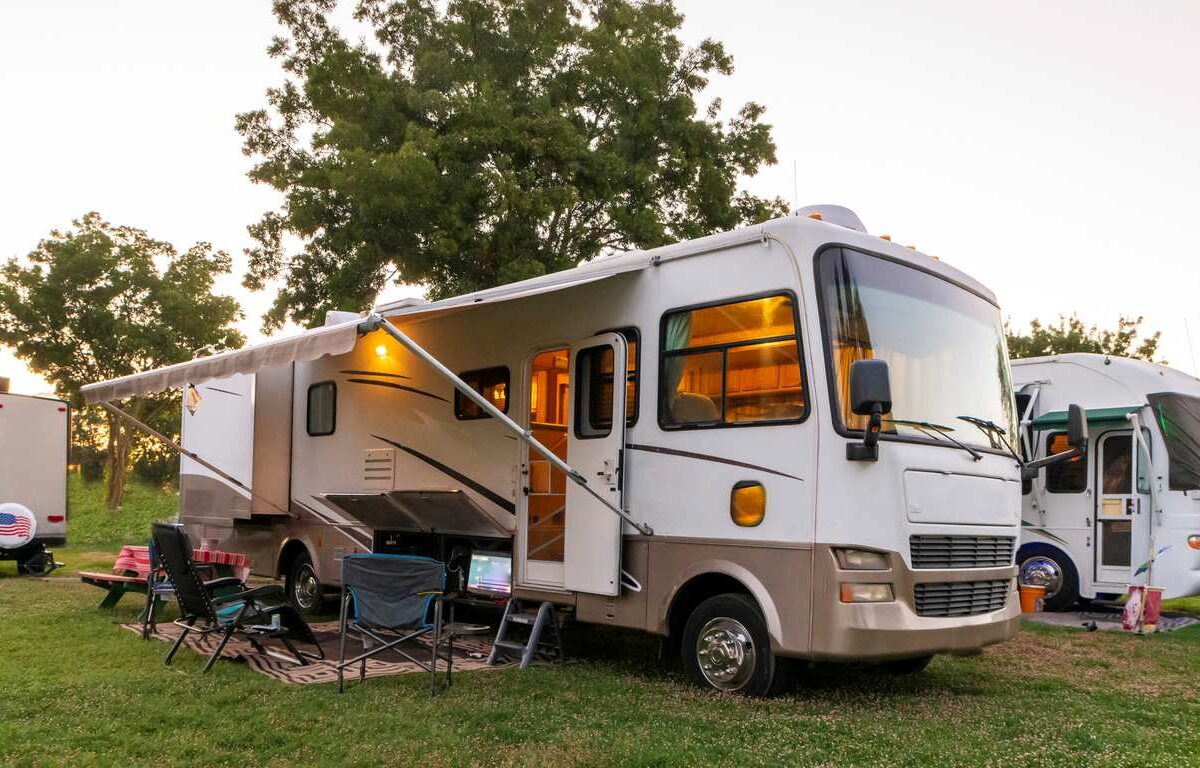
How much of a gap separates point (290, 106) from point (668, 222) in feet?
20.8

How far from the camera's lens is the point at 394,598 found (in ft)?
20.9

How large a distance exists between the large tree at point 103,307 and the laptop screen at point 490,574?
17.4m

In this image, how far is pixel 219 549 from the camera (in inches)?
442

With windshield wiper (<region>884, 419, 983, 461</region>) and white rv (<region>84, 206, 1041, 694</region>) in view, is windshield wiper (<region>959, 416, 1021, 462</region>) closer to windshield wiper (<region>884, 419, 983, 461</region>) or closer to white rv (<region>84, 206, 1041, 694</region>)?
white rv (<region>84, 206, 1041, 694</region>)

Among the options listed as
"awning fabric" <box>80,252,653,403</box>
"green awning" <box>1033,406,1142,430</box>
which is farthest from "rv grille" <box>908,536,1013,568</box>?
"green awning" <box>1033,406,1142,430</box>

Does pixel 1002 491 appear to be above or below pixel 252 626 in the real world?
above

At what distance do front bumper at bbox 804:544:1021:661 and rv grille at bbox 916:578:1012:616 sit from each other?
5cm

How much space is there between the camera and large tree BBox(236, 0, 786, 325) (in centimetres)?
1433

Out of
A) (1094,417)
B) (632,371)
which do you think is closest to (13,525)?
(632,371)

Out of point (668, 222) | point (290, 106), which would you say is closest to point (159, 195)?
point (290, 106)

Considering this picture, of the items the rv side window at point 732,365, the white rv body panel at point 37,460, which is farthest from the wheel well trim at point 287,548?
the white rv body panel at point 37,460

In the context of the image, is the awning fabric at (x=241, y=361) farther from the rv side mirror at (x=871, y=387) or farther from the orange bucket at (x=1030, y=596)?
the orange bucket at (x=1030, y=596)

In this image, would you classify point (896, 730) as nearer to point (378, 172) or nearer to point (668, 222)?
point (378, 172)

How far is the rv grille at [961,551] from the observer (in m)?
5.85
